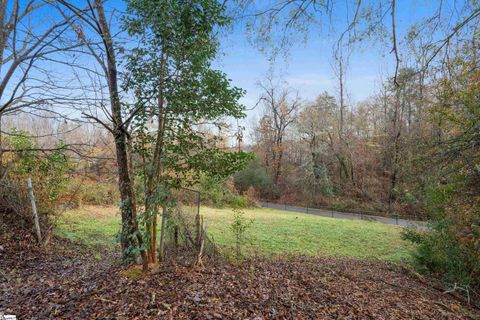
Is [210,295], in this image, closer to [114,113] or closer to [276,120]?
[114,113]

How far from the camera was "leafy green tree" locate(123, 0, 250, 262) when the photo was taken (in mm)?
2936

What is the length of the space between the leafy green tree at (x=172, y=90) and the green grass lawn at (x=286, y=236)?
344 centimetres

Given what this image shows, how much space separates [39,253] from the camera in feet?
16.7

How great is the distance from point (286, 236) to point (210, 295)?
284 inches

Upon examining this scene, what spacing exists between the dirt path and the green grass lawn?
2664 millimetres

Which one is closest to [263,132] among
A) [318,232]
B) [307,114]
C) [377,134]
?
[307,114]

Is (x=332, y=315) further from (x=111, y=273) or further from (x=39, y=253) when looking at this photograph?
(x=39, y=253)

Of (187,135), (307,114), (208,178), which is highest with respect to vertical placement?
(307,114)

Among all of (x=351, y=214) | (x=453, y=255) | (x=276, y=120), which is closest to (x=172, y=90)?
(x=453, y=255)

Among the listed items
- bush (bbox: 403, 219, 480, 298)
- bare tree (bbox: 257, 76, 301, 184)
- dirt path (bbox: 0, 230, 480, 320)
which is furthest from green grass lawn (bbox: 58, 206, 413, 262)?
bare tree (bbox: 257, 76, 301, 184)

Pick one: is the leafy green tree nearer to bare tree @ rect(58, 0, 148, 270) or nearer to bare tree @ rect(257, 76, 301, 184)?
bare tree @ rect(58, 0, 148, 270)

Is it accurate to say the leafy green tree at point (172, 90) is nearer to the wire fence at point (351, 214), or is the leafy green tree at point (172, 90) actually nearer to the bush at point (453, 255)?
the bush at point (453, 255)

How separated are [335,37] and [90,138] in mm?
4192

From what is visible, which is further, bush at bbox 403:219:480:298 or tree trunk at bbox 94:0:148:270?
bush at bbox 403:219:480:298
